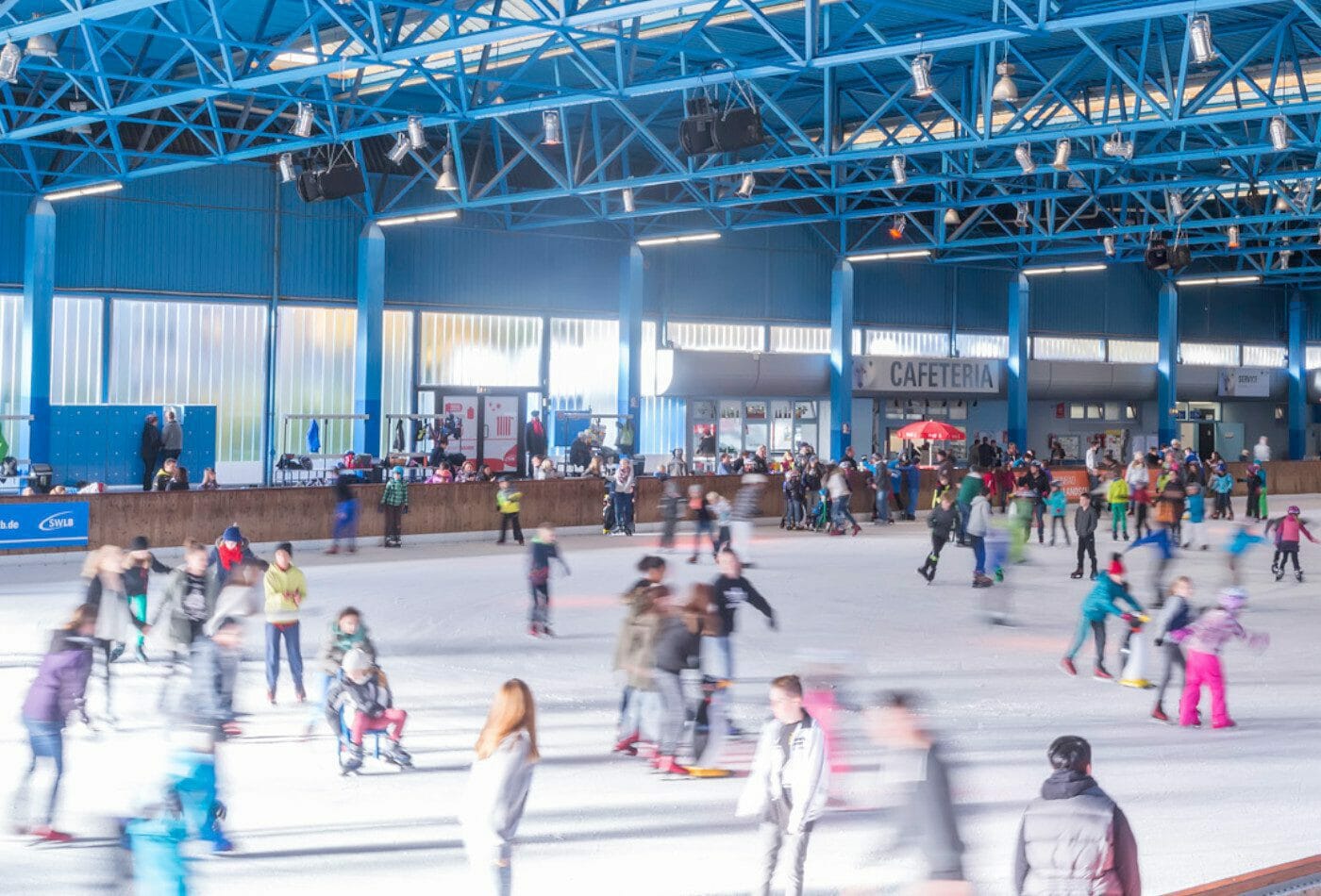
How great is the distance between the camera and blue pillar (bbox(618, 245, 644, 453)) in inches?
1672

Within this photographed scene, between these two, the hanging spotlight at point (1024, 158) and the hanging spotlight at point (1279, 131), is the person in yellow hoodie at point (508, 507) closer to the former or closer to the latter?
the hanging spotlight at point (1024, 158)

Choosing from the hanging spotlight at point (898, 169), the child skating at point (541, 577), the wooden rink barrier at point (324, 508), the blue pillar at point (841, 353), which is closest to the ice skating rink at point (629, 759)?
the child skating at point (541, 577)

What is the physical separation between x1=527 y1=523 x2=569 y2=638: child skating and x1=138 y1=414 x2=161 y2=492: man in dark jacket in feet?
52.1

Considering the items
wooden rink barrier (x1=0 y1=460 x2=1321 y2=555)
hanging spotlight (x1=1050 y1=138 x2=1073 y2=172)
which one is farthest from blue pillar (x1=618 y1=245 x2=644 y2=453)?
hanging spotlight (x1=1050 y1=138 x2=1073 y2=172)

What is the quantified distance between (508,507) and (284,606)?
51.6 feet

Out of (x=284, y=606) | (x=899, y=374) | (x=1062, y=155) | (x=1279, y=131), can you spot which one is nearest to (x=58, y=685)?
(x=284, y=606)

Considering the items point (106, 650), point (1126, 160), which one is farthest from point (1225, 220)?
point (106, 650)

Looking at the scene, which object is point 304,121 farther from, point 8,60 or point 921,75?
point 921,75

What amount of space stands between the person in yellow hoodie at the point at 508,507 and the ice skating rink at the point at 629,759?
5.77 metres

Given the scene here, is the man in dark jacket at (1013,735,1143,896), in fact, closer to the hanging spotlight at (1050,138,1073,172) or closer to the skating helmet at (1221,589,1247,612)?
the skating helmet at (1221,589,1247,612)

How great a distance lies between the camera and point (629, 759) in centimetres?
1201

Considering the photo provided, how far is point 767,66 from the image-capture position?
21578 mm

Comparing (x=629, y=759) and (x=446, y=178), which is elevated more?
(x=446, y=178)

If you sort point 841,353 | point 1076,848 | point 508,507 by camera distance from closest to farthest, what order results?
point 1076,848 < point 508,507 < point 841,353
